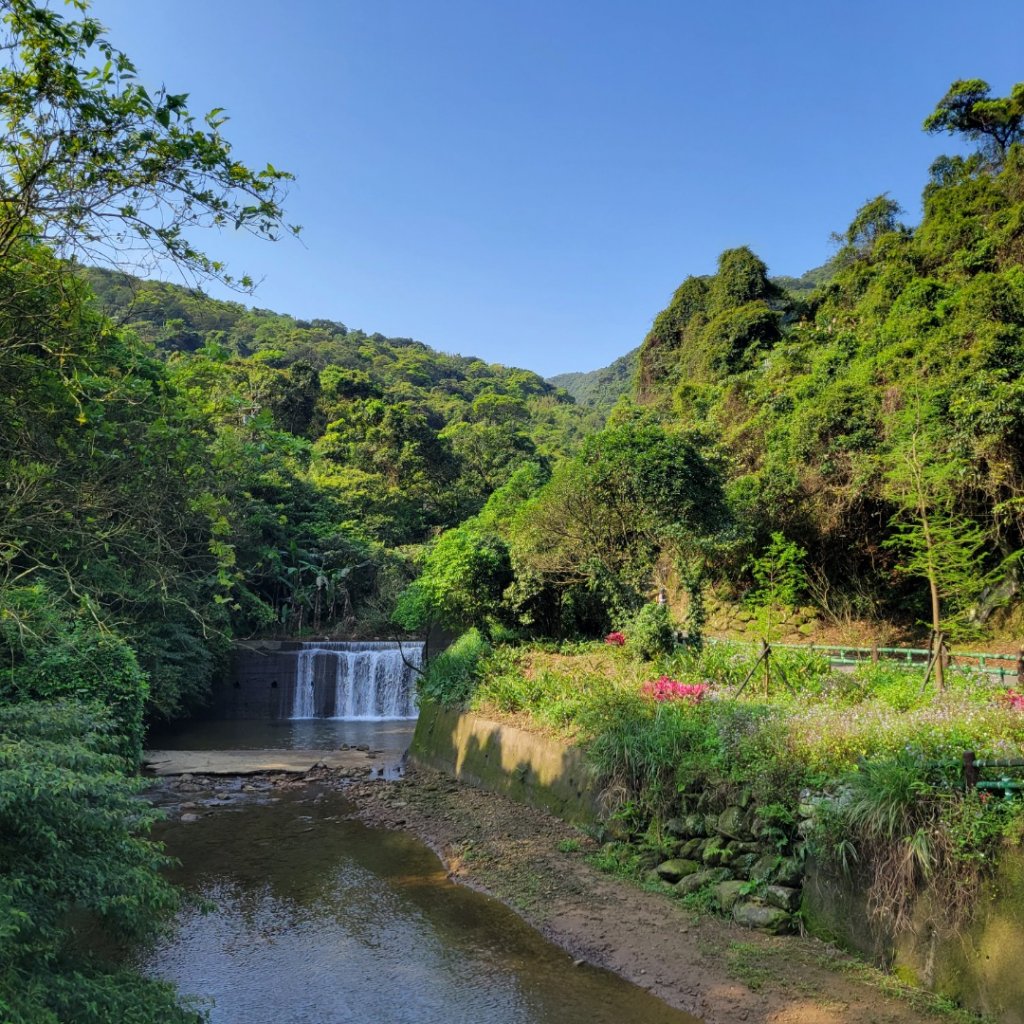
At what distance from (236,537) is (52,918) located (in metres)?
20.1

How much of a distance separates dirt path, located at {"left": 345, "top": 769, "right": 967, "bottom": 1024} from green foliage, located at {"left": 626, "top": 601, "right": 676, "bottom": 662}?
12.3ft

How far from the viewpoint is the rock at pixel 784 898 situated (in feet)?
20.8

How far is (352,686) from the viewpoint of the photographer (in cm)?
2166

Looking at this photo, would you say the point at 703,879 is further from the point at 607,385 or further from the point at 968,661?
the point at 607,385

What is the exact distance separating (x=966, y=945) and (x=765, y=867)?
1868 millimetres

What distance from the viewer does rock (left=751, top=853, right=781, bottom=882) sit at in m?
6.61

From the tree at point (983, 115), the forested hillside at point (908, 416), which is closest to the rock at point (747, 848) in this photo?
the forested hillside at point (908, 416)

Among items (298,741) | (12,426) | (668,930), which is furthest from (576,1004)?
(298,741)

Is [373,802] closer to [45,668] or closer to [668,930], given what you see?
[45,668]

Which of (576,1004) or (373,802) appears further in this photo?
(373,802)

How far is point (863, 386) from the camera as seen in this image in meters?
18.7

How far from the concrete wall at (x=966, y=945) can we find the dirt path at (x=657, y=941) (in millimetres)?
198

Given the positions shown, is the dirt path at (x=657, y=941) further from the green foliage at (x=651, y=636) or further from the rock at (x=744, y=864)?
the green foliage at (x=651, y=636)

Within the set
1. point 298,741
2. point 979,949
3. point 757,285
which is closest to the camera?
point 979,949
